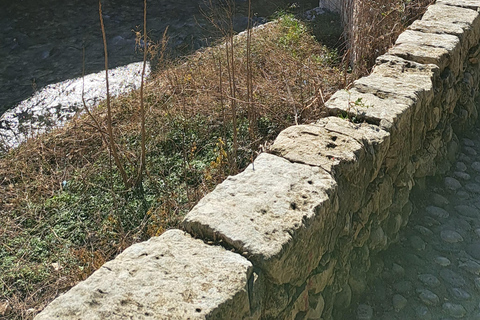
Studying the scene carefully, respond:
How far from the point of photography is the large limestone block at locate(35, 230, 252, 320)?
167cm

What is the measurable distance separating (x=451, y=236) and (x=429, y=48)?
1312 millimetres

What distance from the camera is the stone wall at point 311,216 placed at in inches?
69.9

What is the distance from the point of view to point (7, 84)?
612cm

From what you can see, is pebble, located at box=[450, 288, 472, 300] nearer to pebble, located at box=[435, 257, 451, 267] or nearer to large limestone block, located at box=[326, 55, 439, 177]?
pebble, located at box=[435, 257, 451, 267]

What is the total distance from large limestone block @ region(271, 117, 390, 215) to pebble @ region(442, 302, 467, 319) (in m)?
0.76

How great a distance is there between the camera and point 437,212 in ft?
11.7

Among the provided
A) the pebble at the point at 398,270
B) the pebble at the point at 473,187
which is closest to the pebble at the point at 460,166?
the pebble at the point at 473,187

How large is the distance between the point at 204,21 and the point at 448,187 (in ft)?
15.4

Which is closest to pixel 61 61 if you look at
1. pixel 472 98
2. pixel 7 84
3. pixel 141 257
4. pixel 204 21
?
pixel 7 84

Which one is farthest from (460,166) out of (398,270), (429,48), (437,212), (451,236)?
(398,270)

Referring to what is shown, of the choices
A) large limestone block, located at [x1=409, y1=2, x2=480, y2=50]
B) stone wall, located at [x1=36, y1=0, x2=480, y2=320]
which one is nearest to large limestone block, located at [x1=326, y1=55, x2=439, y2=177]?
stone wall, located at [x1=36, y1=0, x2=480, y2=320]

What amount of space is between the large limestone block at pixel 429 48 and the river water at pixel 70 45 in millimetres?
2225

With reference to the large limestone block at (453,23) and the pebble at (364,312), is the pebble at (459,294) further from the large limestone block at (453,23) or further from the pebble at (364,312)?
the large limestone block at (453,23)

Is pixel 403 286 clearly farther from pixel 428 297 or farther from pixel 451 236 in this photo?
pixel 451 236
